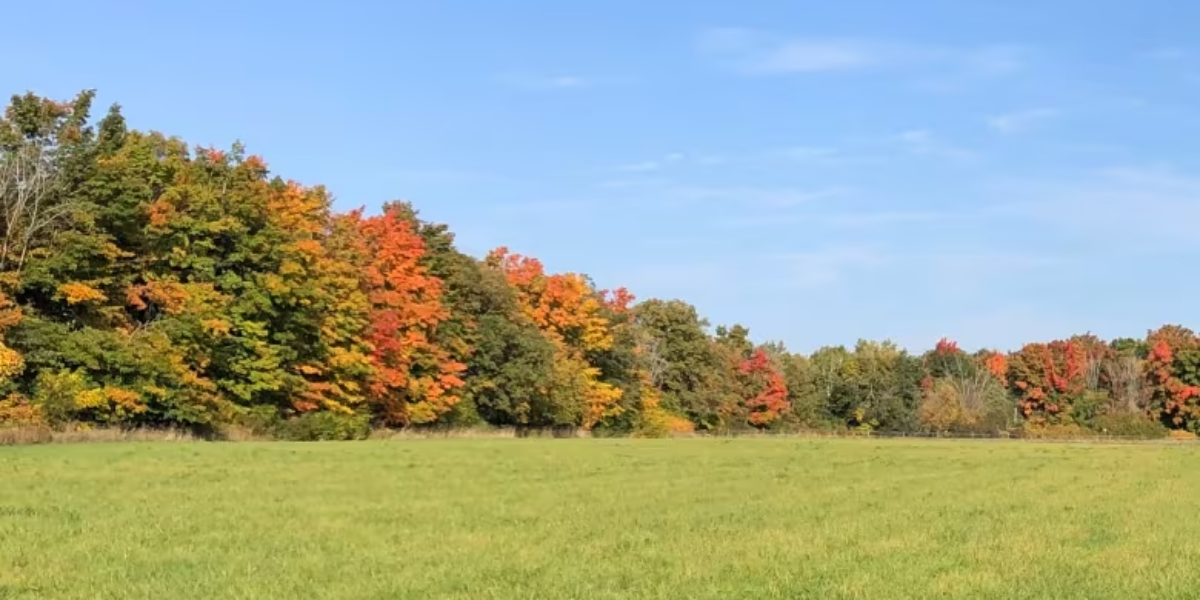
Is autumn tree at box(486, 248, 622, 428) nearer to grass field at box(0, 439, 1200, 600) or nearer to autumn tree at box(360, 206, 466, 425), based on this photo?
autumn tree at box(360, 206, 466, 425)

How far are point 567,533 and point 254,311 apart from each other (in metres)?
42.0

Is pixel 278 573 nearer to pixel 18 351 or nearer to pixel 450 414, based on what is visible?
pixel 18 351

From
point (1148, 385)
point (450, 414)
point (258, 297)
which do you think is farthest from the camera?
point (1148, 385)

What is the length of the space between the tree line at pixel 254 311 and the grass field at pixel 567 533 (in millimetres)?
18648

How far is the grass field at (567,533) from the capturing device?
11.4m

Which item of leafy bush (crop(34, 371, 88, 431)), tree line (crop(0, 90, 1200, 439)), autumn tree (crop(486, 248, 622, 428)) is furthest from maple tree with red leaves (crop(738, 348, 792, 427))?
leafy bush (crop(34, 371, 88, 431))

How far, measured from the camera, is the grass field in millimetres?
11406

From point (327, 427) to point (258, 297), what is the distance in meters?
7.52

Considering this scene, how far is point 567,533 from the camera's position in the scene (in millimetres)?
16078

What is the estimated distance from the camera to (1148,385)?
13175 centimetres

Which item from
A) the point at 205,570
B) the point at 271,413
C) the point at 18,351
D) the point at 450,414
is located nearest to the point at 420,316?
the point at 450,414

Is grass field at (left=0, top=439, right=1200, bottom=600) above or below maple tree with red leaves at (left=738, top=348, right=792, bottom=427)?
below

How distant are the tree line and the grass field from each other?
18648mm

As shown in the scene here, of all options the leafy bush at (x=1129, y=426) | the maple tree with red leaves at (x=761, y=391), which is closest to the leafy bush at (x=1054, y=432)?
the leafy bush at (x=1129, y=426)
